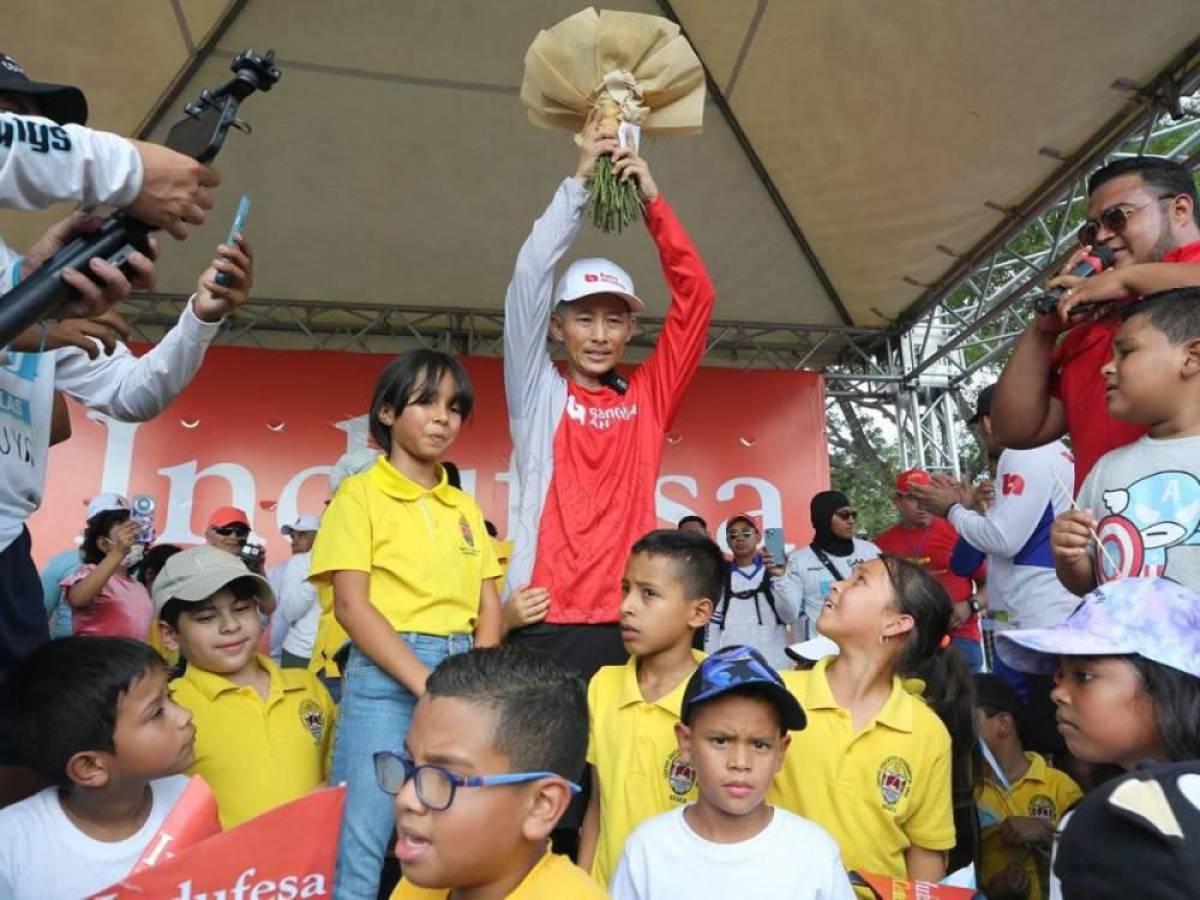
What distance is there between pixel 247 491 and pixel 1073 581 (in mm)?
5275

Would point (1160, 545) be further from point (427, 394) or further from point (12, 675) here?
point (12, 675)

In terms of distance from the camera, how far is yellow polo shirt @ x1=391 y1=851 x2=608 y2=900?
1254 mm

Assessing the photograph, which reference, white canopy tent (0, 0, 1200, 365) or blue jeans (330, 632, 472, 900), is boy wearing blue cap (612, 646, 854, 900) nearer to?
blue jeans (330, 632, 472, 900)

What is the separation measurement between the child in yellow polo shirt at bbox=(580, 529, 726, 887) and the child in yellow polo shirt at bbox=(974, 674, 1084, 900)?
898 millimetres

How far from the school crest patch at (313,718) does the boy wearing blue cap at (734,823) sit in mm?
900

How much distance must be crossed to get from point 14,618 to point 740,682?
127 centimetres

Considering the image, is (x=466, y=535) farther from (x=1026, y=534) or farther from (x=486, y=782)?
(x=1026, y=534)

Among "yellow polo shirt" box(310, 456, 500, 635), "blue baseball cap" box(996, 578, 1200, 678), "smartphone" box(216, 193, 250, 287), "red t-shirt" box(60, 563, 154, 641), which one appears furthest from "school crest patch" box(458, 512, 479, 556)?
"red t-shirt" box(60, 563, 154, 641)

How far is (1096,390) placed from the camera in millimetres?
1958

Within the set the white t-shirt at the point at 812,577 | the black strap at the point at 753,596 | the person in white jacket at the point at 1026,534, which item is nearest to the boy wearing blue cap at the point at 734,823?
the person in white jacket at the point at 1026,534

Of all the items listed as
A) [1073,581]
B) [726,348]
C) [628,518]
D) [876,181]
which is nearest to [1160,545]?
[1073,581]

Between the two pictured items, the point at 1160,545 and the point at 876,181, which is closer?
the point at 1160,545

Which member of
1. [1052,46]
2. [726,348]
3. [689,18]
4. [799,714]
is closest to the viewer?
[799,714]

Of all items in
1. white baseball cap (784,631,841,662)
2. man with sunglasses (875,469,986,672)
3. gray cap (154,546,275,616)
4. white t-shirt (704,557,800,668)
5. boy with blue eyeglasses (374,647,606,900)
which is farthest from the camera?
white t-shirt (704,557,800,668)
